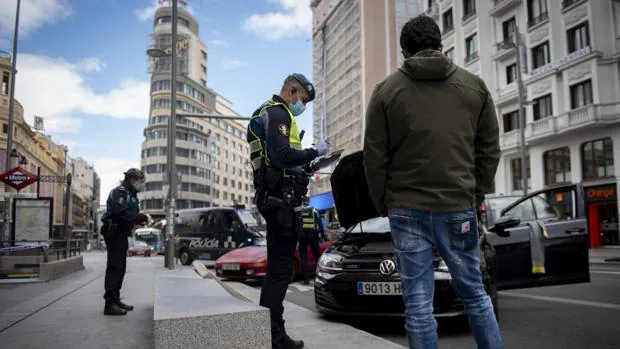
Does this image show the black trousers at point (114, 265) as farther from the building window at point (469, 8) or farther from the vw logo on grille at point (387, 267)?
the building window at point (469, 8)

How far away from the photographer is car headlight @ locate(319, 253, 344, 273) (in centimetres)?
563

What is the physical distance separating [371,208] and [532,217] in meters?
4.87

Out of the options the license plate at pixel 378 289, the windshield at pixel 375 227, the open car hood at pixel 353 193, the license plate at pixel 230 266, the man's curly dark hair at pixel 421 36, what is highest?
the man's curly dark hair at pixel 421 36

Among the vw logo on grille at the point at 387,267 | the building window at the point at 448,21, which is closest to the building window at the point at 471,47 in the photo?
the building window at the point at 448,21

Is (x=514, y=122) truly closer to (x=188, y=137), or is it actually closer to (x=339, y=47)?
(x=339, y=47)

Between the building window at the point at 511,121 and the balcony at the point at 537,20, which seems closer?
the balcony at the point at 537,20

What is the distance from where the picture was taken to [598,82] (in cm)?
2506

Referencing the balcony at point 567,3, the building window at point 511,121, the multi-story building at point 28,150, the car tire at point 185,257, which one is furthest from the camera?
the multi-story building at point 28,150

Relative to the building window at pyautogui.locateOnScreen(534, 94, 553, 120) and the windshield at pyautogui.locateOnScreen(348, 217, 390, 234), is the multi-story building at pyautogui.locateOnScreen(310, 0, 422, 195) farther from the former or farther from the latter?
the windshield at pyautogui.locateOnScreen(348, 217, 390, 234)

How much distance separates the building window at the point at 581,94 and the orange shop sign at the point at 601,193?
4.22 m

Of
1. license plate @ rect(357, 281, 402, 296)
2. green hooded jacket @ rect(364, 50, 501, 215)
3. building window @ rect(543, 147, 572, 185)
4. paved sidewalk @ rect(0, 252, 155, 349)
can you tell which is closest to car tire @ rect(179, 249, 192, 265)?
paved sidewalk @ rect(0, 252, 155, 349)

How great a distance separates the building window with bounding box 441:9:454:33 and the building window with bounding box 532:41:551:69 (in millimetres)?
8058

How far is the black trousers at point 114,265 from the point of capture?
6.16 meters

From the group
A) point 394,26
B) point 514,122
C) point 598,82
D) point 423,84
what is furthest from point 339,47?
point 423,84
